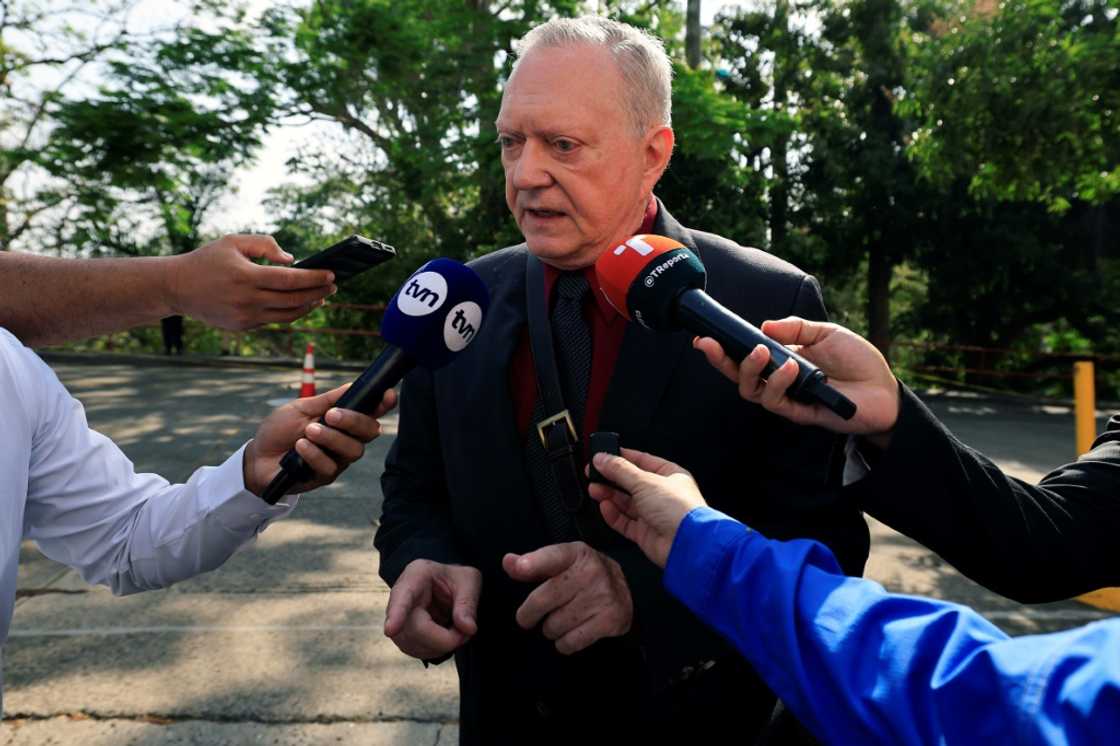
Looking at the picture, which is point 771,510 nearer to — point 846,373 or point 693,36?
point 846,373

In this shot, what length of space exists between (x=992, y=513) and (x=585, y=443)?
0.73 meters

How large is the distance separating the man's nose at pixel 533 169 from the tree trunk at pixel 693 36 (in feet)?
38.9

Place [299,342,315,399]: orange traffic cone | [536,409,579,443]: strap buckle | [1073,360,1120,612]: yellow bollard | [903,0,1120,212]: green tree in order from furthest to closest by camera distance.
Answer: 1. [299,342,315,399]: orange traffic cone
2. [903,0,1120,212]: green tree
3. [1073,360,1120,612]: yellow bollard
4. [536,409,579,443]: strap buckle

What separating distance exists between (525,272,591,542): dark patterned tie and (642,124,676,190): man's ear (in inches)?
11.1

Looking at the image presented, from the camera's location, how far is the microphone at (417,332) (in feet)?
4.58

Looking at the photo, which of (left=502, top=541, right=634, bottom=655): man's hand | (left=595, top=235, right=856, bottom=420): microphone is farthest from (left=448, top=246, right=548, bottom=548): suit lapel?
(left=595, top=235, right=856, bottom=420): microphone

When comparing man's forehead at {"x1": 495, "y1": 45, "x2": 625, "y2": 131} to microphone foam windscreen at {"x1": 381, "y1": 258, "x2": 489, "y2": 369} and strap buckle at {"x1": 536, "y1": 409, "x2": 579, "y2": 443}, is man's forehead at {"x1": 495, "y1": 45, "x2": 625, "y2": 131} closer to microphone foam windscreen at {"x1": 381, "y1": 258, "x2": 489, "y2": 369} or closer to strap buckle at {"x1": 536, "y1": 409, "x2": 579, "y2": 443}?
microphone foam windscreen at {"x1": 381, "y1": 258, "x2": 489, "y2": 369}

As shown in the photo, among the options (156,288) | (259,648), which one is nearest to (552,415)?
(156,288)

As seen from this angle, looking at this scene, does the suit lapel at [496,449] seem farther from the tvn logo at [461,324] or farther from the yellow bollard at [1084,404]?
the yellow bollard at [1084,404]

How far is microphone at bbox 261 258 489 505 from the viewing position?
1397 millimetres

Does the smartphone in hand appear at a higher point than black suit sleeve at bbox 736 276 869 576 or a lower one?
higher

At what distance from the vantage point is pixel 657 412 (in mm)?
1659

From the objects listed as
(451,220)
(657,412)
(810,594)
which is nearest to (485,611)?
(657,412)

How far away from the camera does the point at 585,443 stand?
5.40 feet
